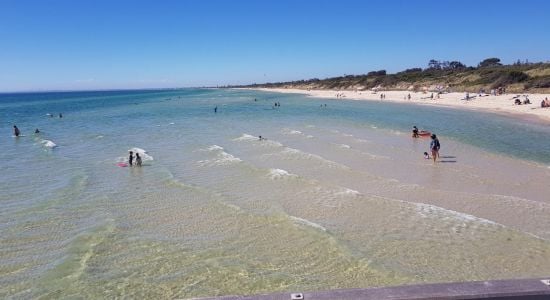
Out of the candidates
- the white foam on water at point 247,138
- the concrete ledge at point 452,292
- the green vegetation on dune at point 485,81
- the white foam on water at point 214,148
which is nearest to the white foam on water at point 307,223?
the concrete ledge at point 452,292

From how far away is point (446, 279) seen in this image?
861 centimetres

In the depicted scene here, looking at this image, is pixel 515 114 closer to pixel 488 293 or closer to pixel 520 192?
pixel 520 192

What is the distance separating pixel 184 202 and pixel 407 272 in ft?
28.0

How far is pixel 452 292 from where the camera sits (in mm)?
3180

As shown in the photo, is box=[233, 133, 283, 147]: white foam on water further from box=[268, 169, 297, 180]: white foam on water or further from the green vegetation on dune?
the green vegetation on dune

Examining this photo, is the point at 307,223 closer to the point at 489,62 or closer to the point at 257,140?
the point at 257,140

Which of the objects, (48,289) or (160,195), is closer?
(48,289)

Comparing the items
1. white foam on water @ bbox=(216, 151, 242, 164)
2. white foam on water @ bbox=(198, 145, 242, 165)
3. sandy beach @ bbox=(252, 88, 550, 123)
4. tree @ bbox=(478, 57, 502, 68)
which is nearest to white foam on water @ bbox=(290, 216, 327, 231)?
white foam on water @ bbox=(198, 145, 242, 165)

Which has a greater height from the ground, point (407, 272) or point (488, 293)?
point (488, 293)

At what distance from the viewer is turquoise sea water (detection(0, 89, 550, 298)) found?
A: 904 centimetres

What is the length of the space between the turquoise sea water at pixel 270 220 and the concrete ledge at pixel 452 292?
5.43 meters

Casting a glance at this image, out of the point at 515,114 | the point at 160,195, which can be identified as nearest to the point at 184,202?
the point at 160,195

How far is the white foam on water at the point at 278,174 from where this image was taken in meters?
18.5

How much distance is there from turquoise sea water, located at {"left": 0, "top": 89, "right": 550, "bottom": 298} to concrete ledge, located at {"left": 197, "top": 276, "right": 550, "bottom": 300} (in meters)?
5.43
